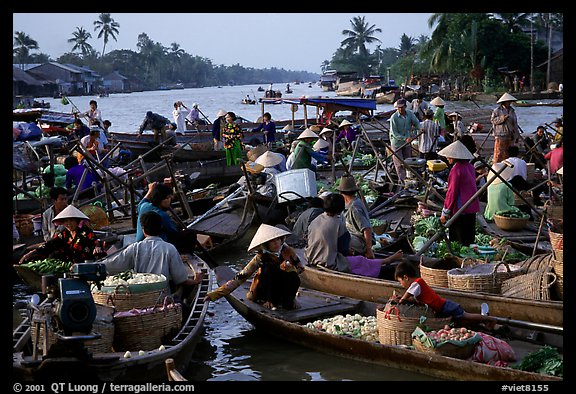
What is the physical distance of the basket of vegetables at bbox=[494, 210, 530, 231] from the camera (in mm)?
9508

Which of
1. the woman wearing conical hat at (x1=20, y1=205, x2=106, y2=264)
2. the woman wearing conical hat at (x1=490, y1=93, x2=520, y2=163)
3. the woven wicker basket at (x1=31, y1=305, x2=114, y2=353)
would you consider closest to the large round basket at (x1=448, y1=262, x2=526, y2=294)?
the woven wicker basket at (x1=31, y1=305, x2=114, y2=353)

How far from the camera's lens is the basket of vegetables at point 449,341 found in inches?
231

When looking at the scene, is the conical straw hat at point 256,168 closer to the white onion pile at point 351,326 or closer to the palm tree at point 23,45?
the white onion pile at point 351,326

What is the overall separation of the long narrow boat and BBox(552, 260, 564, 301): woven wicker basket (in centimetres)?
14

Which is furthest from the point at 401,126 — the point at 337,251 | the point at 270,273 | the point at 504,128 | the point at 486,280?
the point at 270,273

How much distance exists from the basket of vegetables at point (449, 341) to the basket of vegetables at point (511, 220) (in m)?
3.74

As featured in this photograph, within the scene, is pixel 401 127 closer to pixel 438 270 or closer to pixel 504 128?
pixel 504 128

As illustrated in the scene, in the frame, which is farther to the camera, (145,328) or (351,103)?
(351,103)

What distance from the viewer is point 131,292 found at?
6145 millimetres

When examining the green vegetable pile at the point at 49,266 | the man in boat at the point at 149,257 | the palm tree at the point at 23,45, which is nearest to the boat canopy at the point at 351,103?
the green vegetable pile at the point at 49,266

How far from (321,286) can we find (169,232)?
1.56 m

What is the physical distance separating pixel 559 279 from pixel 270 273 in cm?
239

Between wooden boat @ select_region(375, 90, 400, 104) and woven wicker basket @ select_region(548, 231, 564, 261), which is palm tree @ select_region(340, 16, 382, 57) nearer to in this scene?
wooden boat @ select_region(375, 90, 400, 104)
